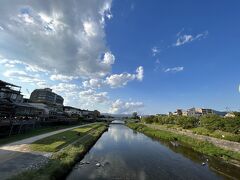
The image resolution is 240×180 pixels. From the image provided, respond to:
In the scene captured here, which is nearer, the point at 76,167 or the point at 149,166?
the point at 76,167

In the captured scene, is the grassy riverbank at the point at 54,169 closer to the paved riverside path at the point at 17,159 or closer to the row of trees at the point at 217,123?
the paved riverside path at the point at 17,159

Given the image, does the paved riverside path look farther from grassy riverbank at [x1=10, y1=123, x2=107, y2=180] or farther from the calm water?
the calm water

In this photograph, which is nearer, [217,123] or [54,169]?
[54,169]

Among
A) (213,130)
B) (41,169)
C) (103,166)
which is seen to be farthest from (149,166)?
(213,130)

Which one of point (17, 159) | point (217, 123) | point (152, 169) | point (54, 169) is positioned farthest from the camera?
point (217, 123)

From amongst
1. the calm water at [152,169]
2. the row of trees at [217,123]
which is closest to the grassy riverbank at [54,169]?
the calm water at [152,169]

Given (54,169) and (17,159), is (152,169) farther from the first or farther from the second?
(17,159)

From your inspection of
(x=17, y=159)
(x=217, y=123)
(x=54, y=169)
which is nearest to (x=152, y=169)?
(x=54, y=169)

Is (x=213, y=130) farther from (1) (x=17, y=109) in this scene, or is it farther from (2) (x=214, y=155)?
(1) (x=17, y=109)

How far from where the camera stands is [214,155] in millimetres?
35438

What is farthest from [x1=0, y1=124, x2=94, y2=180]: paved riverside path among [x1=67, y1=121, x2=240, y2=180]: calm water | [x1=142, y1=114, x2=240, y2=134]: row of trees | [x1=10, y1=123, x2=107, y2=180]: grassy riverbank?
[x1=142, y1=114, x2=240, y2=134]: row of trees

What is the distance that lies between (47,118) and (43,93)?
102178 millimetres

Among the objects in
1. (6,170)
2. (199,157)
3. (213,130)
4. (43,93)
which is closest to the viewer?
(6,170)

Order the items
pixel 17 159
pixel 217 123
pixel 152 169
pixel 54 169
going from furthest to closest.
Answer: pixel 217 123 < pixel 152 169 < pixel 17 159 < pixel 54 169
